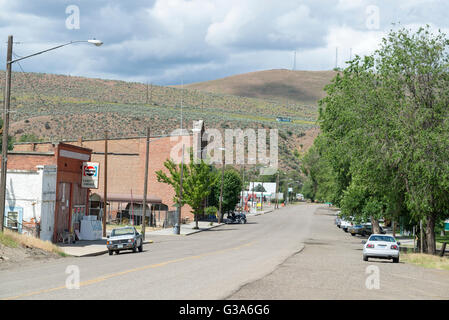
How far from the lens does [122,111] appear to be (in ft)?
391

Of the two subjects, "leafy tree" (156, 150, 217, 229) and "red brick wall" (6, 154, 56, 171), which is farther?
"leafy tree" (156, 150, 217, 229)

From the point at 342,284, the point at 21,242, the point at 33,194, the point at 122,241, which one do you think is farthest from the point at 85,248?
the point at 342,284

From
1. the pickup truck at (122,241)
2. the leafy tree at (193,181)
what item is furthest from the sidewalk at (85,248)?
the leafy tree at (193,181)

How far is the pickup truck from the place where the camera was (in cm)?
3247

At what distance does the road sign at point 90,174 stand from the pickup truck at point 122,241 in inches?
387

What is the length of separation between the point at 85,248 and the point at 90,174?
878cm

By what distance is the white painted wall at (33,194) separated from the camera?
120 ft

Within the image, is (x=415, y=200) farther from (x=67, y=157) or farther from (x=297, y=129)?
(x=297, y=129)

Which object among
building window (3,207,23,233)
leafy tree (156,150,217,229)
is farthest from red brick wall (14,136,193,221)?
building window (3,207,23,233)

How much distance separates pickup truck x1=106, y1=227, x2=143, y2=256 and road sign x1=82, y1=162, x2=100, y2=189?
984cm

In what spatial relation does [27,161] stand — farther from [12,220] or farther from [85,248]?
[85,248]

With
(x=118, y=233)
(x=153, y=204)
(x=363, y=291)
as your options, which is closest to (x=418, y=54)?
(x=118, y=233)

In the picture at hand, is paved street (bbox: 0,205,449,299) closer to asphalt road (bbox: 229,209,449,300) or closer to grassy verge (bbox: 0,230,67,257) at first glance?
asphalt road (bbox: 229,209,449,300)

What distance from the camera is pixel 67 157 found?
134 ft
